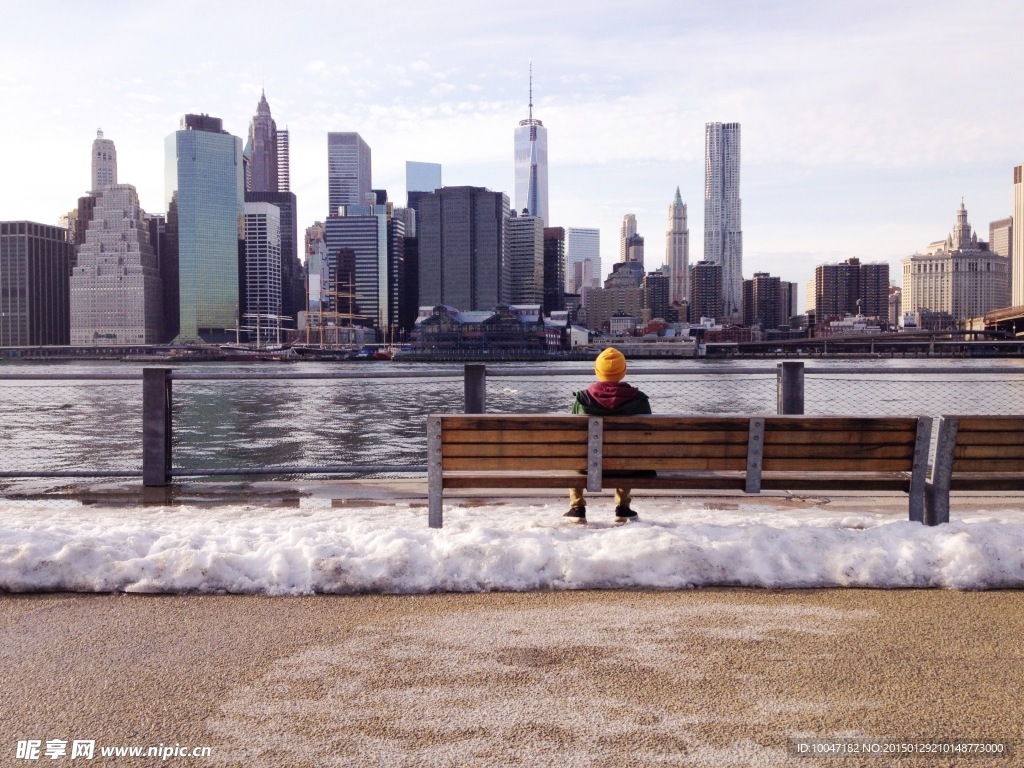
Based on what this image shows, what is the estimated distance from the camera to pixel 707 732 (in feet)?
9.91

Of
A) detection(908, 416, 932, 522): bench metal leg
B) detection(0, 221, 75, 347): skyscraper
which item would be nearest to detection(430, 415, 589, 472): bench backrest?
detection(908, 416, 932, 522): bench metal leg

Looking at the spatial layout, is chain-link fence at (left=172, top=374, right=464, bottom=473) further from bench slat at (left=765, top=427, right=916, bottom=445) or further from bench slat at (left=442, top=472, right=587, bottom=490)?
bench slat at (left=765, top=427, right=916, bottom=445)

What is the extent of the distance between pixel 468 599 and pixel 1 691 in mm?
2042

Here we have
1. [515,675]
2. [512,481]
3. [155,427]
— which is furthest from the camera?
[155,427]

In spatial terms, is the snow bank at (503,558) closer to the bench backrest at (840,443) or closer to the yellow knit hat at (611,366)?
the bench backrest at (840,443)

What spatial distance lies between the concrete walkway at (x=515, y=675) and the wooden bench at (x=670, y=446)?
117 cm

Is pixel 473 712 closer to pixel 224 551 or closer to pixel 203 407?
pixel 224 551

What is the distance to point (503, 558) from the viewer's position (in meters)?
4.94

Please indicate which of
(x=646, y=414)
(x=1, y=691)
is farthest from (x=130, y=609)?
(x=646, y=414)

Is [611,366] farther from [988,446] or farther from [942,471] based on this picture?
[988,446]

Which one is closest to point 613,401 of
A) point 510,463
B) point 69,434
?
point 510,463

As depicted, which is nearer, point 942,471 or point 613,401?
point 942,471

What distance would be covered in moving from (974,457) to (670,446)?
1930 millimetres

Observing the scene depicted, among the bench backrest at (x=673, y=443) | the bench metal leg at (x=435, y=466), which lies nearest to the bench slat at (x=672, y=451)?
the bench backrest at (x=673, y=443)
